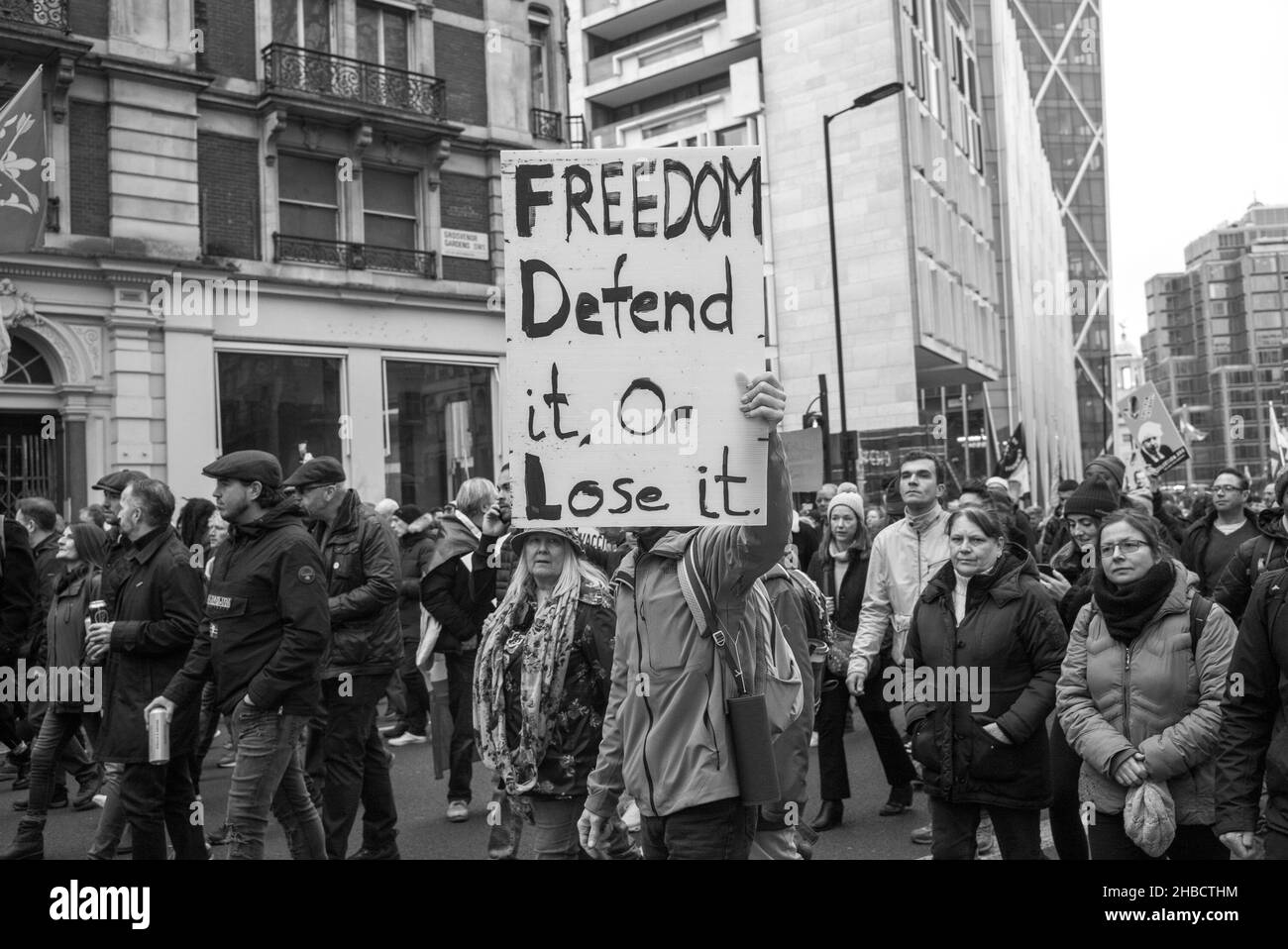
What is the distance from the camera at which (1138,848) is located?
4141 mm

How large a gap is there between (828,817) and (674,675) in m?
3.73

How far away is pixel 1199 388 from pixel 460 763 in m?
101

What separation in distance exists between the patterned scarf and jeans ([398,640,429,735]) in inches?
200

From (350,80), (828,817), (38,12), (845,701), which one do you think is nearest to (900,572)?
(845,701)

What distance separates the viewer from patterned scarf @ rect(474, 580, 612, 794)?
4605mm

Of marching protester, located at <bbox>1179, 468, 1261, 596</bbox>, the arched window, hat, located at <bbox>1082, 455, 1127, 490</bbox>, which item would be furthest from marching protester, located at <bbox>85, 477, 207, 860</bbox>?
the arched window

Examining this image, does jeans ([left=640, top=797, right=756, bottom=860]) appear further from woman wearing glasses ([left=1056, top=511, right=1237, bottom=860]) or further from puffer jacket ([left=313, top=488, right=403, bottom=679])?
puffer jacket ([left=313, top=488, right=403, bottom=679])

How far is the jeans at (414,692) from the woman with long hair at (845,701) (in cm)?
388

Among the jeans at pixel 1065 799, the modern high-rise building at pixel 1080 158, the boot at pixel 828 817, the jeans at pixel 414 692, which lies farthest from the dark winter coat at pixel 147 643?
the modern high-rise building at pixel 1080 158

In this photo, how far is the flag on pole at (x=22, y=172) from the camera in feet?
30.5

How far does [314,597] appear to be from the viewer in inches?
201

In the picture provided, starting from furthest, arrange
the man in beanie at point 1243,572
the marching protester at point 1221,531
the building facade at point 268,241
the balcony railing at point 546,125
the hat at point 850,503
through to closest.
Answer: the balcony railing at point 546,125, the building facade at point 268,241, the marching protester at point 1221,531, the hat at point 850,503, the man in beanie at point 1243,572

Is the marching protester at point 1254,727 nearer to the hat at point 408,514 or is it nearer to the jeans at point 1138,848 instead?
the jeans at point 1138,848
